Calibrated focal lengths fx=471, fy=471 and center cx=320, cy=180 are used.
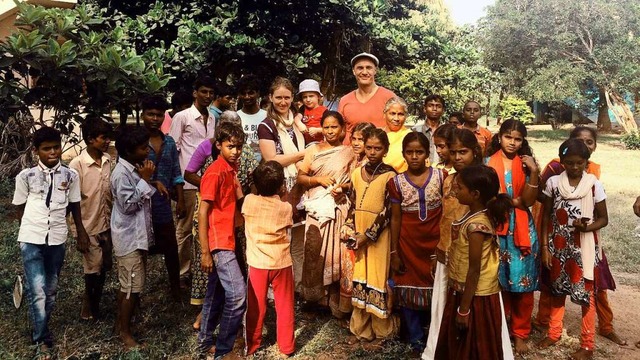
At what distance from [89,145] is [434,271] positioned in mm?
2784

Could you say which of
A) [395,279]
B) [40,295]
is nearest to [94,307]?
[40,295]

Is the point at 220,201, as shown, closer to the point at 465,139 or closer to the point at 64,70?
the point at 64,70

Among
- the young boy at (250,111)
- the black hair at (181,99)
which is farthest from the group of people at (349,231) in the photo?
the black hair at (181,99)

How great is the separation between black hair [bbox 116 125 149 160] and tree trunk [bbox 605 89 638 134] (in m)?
21.7

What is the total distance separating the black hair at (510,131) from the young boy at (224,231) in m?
1.92

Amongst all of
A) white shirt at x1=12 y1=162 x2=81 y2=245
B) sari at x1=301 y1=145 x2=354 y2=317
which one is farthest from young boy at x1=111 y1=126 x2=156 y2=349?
sari at x1=301 y1=145 x2=354 y2=317

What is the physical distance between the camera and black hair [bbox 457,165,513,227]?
8.87 feet

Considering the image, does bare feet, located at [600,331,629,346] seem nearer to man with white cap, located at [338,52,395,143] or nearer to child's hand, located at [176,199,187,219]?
man with white cap, located at [338,52,395,143]

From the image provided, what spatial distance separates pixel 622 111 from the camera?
20.6 m

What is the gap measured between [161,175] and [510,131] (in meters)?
2.85

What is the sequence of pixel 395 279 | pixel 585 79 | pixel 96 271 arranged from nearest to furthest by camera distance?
pixel 395 279 → pixel 96 271 → pixel 585 79

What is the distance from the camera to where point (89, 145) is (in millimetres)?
3645

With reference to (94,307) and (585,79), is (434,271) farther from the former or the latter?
(585,79)

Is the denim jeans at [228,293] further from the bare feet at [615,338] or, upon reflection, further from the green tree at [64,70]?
the bare feet at [615,338]
